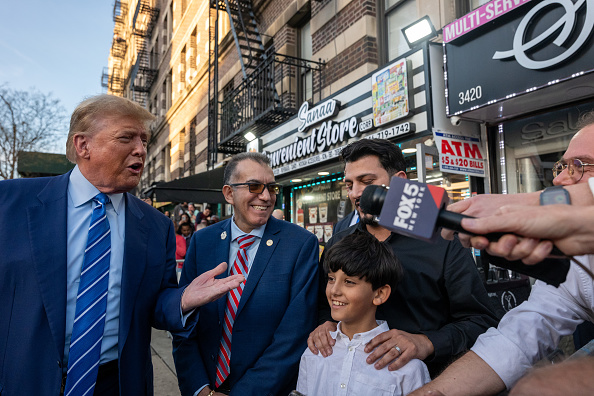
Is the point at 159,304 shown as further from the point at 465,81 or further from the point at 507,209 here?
the point at 465,81

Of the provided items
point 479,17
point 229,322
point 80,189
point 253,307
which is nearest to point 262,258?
point 253,307

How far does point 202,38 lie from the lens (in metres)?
16.9

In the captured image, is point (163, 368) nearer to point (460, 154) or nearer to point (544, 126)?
point (460, 154)

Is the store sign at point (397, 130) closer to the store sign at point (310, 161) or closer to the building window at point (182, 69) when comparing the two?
the store sign at point (310, 161)

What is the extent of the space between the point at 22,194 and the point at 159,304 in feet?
2.99

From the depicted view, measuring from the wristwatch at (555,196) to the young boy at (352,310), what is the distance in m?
1.00

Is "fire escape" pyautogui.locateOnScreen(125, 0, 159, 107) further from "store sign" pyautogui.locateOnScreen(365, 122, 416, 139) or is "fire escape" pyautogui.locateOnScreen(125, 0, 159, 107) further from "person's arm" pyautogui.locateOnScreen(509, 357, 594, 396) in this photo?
"person's arm" pyautogui.locateOnScreen(509, 357, 594, 396)

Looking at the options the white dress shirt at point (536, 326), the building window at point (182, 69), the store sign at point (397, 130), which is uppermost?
the building window at point (182, 69)

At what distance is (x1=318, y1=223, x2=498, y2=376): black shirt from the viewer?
Result: 1.95m

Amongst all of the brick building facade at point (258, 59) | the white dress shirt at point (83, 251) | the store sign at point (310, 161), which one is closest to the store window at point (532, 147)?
the brick building facade at point (258, 59)

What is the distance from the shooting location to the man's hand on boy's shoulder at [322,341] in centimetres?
194

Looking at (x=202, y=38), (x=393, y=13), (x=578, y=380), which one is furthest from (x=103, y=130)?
(x=202, y=38)

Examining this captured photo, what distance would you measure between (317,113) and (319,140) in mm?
563

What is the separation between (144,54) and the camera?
2805 centimetres
